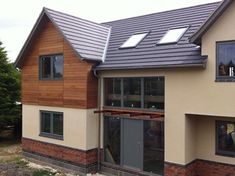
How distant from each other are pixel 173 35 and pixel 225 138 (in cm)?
474

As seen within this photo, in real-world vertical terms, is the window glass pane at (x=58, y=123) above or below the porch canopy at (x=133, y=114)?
below

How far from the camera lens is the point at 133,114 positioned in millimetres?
12422

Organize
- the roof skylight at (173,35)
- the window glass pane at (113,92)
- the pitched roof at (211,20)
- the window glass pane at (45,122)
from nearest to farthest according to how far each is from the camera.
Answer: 1. the pitched roof at (211,20)
2. the roof skylight at (173,35)
3. the window glass pane at (113,92)
4. the window glass pane at (45,122)

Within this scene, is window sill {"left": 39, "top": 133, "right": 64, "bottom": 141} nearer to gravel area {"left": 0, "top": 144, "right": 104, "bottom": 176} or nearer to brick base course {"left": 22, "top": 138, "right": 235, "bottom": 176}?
brick base course {"left": 22, "top": 138, "right": 235, "bottom": 176}

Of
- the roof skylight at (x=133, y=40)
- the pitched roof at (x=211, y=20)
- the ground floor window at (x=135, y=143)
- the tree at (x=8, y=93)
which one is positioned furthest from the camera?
the tree at (x=8, y=93)

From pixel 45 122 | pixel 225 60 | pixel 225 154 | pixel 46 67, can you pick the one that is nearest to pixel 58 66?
pixel 46 67

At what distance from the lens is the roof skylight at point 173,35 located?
12519mm

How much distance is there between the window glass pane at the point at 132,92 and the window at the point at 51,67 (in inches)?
135

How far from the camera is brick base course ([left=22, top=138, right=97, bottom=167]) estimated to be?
13414mm

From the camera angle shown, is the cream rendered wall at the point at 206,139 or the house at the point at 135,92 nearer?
the house at the point at 135,92

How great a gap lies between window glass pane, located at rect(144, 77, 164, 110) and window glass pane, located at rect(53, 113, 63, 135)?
453 cm

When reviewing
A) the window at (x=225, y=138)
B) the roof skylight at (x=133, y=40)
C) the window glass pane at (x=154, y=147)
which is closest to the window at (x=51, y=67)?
the roof skylight at (x=133, y=40)

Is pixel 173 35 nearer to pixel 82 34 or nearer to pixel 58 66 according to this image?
pixel 82 34

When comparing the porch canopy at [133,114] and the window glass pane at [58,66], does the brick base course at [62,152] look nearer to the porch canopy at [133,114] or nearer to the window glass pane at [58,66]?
the porch canopy at [133,114]
